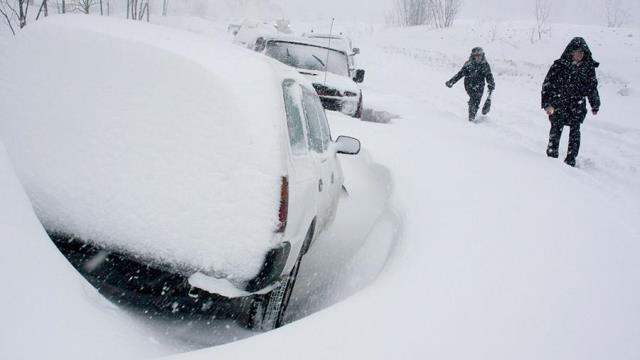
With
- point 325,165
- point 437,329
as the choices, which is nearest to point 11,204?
point 437,329

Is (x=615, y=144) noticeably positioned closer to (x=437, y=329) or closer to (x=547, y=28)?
(x=437, y=329)

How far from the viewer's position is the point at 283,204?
2.14m

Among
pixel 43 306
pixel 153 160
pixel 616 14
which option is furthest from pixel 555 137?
pixel 616 14

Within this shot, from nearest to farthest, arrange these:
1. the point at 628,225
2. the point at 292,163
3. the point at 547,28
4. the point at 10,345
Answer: the point at 10,345
the point at 292,163
the point at 628,225
the point at 547,28

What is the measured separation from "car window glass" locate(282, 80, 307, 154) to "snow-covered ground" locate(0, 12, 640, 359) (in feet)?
2.69

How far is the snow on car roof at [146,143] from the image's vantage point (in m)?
2.02

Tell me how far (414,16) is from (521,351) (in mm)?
50576

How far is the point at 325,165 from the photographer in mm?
3271

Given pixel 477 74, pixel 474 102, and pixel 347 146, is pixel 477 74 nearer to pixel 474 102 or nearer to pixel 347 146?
pixel 474 102

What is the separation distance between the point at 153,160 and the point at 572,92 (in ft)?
20.8

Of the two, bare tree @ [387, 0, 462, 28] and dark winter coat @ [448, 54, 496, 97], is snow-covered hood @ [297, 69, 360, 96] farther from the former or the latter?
bare tree @ [387, 0, 462, 28]

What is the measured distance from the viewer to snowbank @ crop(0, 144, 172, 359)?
3.97ft

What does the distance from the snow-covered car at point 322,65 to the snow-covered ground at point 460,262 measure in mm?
690

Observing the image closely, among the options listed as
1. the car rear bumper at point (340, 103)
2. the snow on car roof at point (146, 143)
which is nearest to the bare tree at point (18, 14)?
the car rear bumper at point (340, 103)
